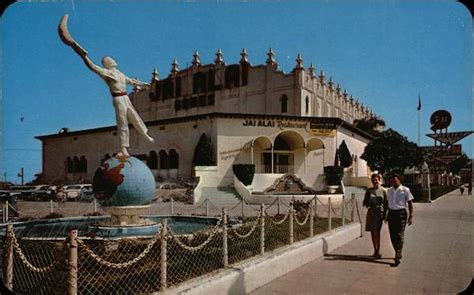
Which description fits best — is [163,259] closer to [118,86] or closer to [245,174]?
[118,86]

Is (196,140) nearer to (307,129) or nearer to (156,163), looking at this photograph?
(156,163)

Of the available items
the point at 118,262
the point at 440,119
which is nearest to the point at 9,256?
the point at 118,262

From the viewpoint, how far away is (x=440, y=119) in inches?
1355

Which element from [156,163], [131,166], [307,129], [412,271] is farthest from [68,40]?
[156,163]

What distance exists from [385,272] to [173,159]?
96.2 ft

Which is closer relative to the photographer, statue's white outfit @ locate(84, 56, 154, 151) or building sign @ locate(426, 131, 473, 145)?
statue's white outfit @ locate(84, 56, 154, 151)

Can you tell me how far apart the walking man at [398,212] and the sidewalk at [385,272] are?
20.0 inches

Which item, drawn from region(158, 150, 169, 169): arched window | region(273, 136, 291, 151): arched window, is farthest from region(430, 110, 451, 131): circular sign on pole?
region(158, 150, 169, 169): arched window

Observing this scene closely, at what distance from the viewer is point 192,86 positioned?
46.0m

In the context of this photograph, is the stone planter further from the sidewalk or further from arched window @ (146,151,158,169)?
the sidewalk

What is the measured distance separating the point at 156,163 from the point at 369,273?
31.2m

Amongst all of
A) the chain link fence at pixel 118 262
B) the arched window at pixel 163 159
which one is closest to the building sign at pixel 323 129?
the arched window at pixel 163 159

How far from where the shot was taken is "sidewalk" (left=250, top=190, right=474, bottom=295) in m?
6.27

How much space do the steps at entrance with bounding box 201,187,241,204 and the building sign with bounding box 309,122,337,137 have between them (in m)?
9.07
